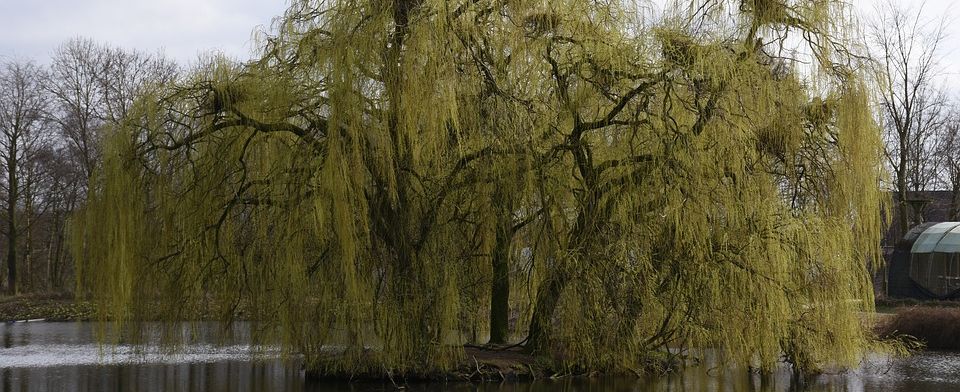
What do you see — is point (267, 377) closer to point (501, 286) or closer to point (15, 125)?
point (501, 286)

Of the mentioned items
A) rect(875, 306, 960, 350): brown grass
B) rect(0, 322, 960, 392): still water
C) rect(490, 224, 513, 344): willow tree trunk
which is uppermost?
rect(490, 224, 513, 344): willow tree trunk

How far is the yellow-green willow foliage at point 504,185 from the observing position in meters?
14.3

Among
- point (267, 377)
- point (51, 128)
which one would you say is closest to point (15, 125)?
point (51, 128)

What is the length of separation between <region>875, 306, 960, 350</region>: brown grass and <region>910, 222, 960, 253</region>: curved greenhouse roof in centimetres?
823

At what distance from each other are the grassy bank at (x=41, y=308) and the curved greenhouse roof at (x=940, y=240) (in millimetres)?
22700

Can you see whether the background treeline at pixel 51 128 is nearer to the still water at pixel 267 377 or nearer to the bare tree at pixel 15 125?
the bare tree at pixel 15 125

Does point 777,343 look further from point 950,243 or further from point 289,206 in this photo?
point 950,243

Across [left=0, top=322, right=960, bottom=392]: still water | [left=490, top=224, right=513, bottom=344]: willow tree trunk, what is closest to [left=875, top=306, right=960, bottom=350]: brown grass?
[left=0, top=322, right=960, bottom=392]: still water

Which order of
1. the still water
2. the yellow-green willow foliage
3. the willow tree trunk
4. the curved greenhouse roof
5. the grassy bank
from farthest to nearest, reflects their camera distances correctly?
the grassy bank < the curved greenhouse roof < the willow tree trunk < the yellow-green willow foliage < the still water

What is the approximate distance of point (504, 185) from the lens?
1491 cm

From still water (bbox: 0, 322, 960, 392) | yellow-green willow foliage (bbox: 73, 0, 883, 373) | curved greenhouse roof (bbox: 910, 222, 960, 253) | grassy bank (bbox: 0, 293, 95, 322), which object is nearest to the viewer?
still water (bbox: 0, 322, 960, 392)

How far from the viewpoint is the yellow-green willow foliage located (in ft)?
46.9

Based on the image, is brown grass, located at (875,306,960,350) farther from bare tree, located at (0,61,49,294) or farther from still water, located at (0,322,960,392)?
bare tree, located at (0,61,49,294)

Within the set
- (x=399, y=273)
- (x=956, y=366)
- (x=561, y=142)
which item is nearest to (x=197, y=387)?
(x=399, y=273)
